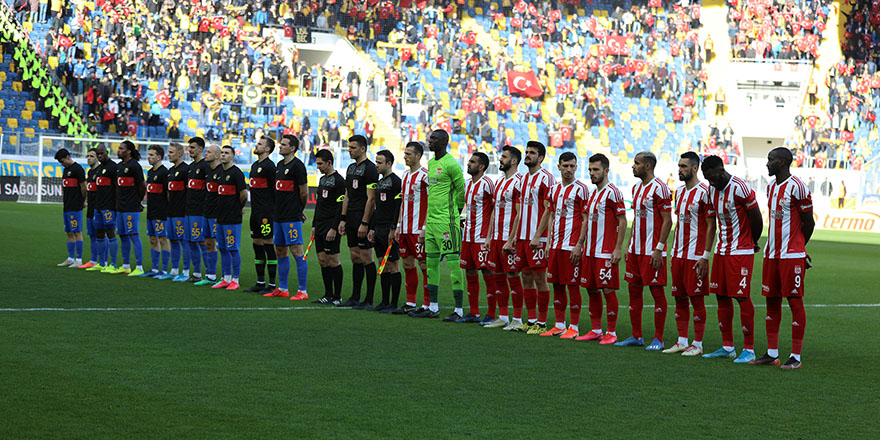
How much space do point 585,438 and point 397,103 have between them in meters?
33.1

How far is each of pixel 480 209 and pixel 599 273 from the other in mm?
1638

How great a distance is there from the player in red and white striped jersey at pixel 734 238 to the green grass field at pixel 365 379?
1.93ft

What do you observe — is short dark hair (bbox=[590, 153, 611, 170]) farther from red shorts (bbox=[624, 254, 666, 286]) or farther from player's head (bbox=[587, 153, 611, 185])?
red shorts (bbox=[624, 254, 666, 286])

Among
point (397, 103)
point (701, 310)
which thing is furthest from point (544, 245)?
point (397, 103)

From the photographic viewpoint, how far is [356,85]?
125ft

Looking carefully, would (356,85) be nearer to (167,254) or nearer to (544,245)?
(167,254)

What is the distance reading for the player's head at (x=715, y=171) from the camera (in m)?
8.51

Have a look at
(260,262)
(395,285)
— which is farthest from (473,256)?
(260,262)

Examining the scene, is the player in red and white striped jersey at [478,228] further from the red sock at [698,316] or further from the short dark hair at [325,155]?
the red sock at [698,316]

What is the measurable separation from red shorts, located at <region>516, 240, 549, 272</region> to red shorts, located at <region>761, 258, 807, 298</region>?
2346 millimetres

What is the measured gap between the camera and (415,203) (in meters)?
Result: 11.1

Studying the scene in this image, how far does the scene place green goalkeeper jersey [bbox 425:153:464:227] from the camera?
10.7 meters

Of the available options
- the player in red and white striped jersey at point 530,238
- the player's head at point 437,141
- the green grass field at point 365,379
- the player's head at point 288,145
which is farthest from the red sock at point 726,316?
the player's head at point 288,145

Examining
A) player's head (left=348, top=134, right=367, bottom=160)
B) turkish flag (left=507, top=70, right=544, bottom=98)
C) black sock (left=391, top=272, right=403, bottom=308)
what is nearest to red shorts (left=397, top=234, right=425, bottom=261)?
black sock (left=391, top=272, right=403, bottom=308)
